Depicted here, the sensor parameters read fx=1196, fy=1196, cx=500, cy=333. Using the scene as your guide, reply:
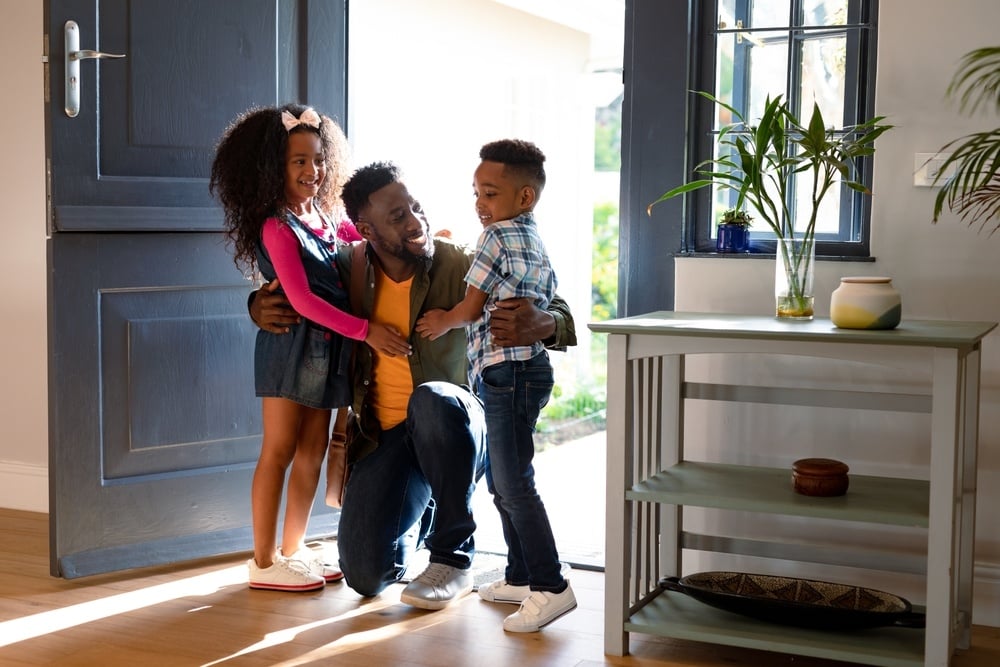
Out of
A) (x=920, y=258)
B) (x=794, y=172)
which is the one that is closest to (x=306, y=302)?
(x=794, y=172)

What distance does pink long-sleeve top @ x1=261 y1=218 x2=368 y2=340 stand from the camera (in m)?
2.96

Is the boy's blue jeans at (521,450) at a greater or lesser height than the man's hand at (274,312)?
lesser

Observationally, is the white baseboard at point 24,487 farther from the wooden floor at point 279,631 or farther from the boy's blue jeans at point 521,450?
the boy's blue jeans at point 521,450

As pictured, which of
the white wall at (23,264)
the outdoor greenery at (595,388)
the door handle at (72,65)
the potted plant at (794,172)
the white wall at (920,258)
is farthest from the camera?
the outdoor greenery at (595,388)

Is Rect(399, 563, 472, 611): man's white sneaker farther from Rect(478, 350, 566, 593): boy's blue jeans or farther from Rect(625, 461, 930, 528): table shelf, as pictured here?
Rect(625, 461, 930, 528): table shelf

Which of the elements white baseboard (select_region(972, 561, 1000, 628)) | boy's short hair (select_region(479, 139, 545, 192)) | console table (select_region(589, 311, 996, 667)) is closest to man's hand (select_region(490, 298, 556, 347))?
console table (select_region(589, 311, 996, 667))

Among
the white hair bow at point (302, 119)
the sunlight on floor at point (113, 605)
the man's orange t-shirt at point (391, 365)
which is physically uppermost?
the white hair bow at point (302, 119)

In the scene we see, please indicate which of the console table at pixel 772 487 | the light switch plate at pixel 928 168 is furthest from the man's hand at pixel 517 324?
the light switch plate at pixel 928 168

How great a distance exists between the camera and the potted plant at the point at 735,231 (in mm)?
3127

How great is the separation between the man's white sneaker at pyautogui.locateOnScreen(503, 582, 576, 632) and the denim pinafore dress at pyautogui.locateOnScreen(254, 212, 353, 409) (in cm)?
72

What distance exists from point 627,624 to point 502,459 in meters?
0.47

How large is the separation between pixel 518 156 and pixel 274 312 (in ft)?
2.53

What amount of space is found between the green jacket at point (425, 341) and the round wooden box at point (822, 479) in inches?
37.6

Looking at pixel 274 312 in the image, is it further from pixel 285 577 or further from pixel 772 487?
pixel 772 487
